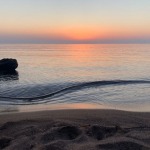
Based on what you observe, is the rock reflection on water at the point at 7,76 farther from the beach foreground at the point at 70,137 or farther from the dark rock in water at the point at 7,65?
the beach foreground at the point at 70,137

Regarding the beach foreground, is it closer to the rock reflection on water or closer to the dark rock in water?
the rock reflection on water

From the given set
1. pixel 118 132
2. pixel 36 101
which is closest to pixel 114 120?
pixel 118 132

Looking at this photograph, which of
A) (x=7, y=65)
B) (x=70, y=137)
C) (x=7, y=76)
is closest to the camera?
(x=70, y=137)

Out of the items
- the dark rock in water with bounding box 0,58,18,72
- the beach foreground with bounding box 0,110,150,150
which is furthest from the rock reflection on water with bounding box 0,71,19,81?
the beach foreground with bounding box 0,110,150,150

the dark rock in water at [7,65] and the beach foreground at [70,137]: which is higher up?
the beach foreground at [70,137]

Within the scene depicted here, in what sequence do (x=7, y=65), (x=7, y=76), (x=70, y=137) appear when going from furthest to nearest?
A: (x=7, y=65)
(x=7, y=76)
(x=70, y=137)

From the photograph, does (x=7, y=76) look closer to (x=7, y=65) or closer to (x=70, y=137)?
(x=7, y=65)

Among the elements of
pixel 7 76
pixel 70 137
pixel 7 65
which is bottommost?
pixel 7 76

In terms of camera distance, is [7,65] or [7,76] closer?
[7,76]

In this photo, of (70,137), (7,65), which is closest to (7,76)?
(7,65)

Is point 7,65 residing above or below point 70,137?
below

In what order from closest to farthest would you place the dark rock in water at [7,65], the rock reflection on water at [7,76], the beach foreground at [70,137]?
the beach foreground at [70,137] → the rock reflection on water at [7,76] → the dark rock in water at [7,65]

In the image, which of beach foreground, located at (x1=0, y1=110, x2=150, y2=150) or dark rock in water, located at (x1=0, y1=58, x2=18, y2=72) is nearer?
beach foreground, located at (x1=0, y1=110, x2=150, y2=150)

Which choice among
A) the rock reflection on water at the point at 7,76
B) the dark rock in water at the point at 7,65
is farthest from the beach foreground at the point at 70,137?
the dark rock in water at the point at 7,65
